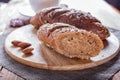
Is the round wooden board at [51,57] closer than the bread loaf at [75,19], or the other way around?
the round wooden board at [51,57]

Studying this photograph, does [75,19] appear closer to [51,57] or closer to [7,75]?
[51,57]

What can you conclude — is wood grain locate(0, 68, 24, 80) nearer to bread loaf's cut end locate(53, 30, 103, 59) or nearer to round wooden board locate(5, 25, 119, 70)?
round wooden board locate(5, 25, 119, 70)

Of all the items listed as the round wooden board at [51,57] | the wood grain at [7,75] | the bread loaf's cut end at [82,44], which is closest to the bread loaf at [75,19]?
the round wooden board at [51,57]

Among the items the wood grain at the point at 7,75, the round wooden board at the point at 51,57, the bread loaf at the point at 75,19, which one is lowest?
the wood grain at the point at 7,75

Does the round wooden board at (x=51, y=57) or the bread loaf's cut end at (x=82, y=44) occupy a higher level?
the bread loaf's cut end at (x=82, y=44)

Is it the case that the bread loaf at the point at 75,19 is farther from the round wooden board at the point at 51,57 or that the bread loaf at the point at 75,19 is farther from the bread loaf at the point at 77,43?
the bread loaf at the point at 77,43
